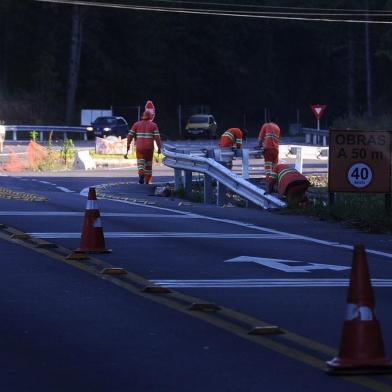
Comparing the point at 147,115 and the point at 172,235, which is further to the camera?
the point at 147,115

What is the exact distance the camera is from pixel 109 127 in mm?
60750

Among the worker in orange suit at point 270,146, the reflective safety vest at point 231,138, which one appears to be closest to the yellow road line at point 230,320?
the worker in orange suit at point 270,146

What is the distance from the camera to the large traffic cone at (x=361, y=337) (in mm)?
7262

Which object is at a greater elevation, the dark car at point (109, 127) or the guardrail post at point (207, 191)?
the dark car at point (109, 127)

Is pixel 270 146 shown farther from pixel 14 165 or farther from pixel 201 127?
pixel 201 127

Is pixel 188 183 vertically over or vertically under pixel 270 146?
under

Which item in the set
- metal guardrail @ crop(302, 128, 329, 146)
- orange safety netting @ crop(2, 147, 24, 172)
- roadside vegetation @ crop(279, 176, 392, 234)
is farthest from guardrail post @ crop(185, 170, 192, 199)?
metal guardrail @ crop(302, 128, 329, 146)

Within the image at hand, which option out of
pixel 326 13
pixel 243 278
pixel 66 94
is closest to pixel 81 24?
pixel 66 94

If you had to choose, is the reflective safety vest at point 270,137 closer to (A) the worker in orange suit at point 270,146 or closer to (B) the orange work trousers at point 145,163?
(A) the worker in orange suit at point 270,146

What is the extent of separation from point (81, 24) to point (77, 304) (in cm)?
6246

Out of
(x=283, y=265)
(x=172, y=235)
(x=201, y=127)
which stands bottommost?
(x=283, y=265)

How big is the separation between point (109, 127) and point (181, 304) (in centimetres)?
5115

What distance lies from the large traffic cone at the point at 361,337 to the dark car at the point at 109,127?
5301 cm

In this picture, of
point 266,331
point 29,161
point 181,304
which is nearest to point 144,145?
point 29,161
